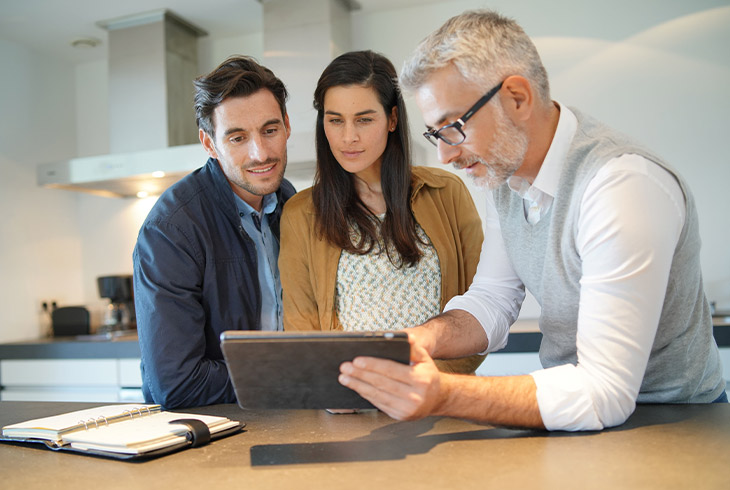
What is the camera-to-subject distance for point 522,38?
1206 millimetres

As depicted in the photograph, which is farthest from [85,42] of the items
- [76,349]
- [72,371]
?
[72,371]

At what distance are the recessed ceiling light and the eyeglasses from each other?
3.44m

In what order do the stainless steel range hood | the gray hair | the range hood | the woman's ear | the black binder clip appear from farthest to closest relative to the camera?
the stainless steel range hood, the range hood, the woman's ear, the gray hair, the black binder clip

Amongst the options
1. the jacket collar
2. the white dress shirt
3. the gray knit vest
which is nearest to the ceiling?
the jacket collar

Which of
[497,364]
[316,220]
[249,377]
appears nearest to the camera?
[249,377]

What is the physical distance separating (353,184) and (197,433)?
3.12 ft

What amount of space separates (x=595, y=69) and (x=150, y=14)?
2.50m

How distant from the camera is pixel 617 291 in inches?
39.0

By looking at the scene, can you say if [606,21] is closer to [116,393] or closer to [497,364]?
[497,364]

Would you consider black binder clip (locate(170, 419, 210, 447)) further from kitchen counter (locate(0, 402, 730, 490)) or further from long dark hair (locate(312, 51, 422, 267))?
long dark hair (locate(312, 51, 422, 267))

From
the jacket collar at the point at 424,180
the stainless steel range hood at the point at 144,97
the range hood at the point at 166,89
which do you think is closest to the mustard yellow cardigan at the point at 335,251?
the jacket collar at the point at 424,180

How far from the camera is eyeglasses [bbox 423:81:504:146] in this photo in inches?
46.6

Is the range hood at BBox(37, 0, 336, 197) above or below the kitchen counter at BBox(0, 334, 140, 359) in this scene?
above

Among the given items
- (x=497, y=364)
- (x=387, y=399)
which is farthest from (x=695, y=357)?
(x=497, y=364)
